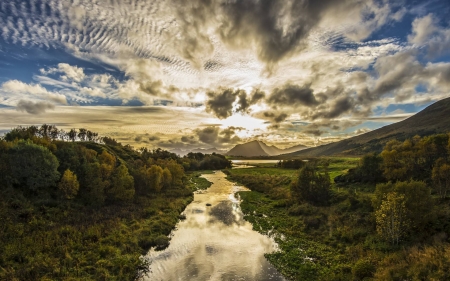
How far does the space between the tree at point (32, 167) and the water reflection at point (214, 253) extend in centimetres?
3013

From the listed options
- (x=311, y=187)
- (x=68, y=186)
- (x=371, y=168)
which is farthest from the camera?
(x=371, y=168)

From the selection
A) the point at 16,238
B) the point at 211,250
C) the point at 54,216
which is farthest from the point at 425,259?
the point at 54,216

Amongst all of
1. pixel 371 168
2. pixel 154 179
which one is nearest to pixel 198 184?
pixel 154 179

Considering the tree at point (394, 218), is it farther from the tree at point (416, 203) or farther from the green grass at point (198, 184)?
the green grass at point (198, 184)

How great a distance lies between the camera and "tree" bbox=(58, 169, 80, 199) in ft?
166

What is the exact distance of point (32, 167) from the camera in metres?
49.2

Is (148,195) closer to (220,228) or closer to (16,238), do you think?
(220,228)

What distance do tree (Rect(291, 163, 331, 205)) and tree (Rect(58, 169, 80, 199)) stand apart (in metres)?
50.7

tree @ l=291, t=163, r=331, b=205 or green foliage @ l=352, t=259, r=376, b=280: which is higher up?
tree @ l=291, t=163, r=331, b=205

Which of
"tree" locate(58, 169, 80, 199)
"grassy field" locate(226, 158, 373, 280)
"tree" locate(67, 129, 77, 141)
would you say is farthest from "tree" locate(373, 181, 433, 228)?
"tree" locate(67, 129, 77, 141)

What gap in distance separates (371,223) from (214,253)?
2485cm

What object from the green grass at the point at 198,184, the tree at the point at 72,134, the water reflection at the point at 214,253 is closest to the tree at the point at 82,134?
the tree at the point at 72,134

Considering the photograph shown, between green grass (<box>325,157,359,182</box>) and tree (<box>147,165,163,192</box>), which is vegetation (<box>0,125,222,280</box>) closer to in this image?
tree (<box>147,165,163,192</box>)

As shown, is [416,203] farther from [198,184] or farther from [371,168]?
[198,184]
